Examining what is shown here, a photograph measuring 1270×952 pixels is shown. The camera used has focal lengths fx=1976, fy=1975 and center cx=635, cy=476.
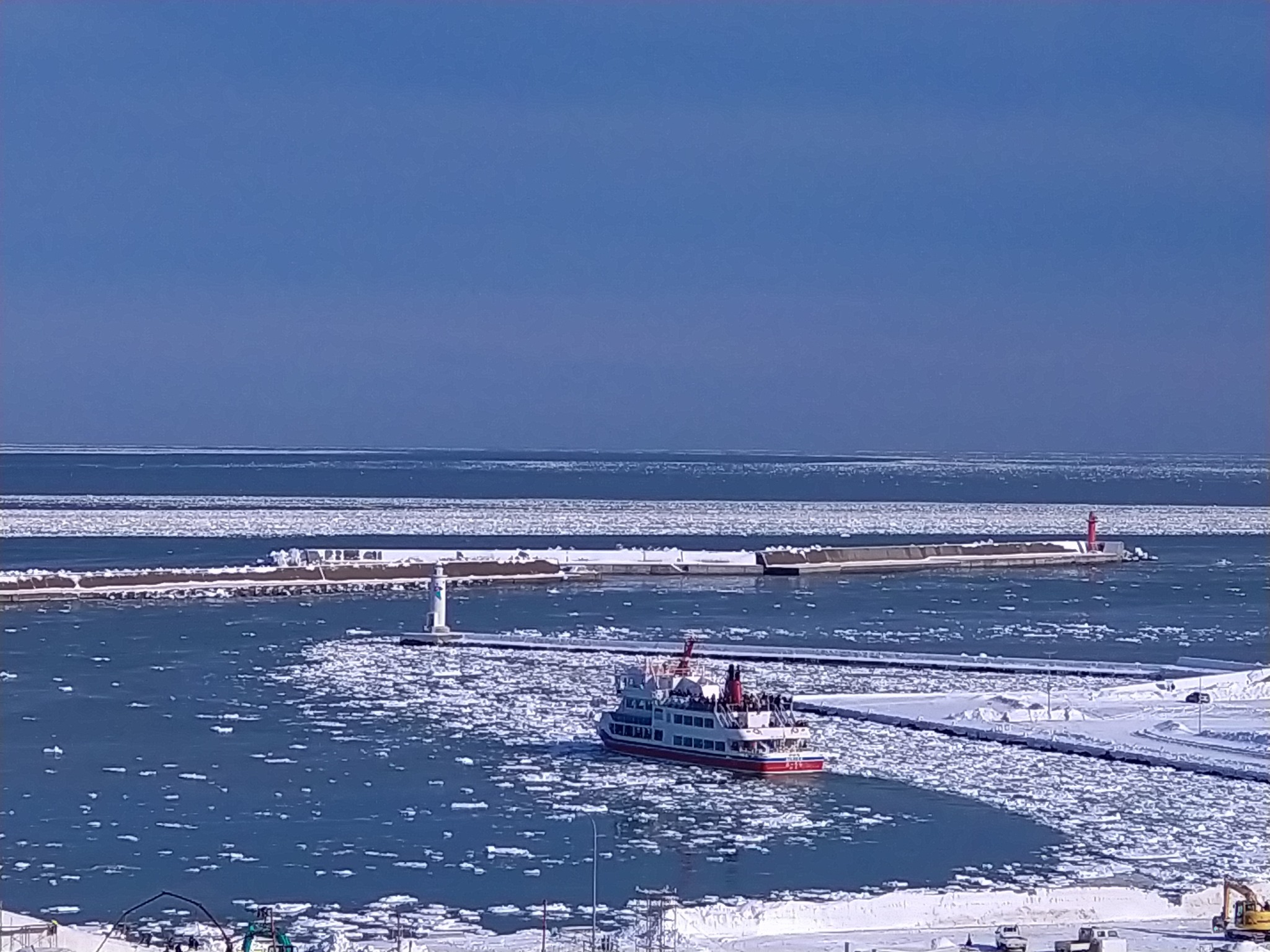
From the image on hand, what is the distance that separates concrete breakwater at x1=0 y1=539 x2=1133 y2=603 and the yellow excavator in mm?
34995

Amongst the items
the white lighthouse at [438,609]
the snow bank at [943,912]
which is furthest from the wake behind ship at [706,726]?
the white lighthouse at [438,609]

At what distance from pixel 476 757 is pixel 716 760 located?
119 inches

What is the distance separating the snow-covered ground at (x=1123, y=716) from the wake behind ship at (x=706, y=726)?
3.05 meters

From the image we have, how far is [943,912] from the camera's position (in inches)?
658

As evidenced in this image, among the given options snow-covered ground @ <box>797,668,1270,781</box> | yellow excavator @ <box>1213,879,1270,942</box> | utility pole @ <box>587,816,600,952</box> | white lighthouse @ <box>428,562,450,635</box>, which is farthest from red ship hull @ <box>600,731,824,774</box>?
white lighthouse @ <box>428,562,450,635</box>

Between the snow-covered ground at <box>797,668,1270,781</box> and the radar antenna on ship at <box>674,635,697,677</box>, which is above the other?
the radar antenna on ship at <box>674,635,697,677</box>

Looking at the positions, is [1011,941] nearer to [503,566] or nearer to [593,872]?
[593,872]

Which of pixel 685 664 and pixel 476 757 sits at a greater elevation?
pixel 685 664

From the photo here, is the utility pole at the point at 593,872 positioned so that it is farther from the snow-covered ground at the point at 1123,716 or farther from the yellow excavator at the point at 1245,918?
the snow-covered ground at the point at 1123,716

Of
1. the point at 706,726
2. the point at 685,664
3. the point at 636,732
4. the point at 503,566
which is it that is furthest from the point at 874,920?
the point at 503,566

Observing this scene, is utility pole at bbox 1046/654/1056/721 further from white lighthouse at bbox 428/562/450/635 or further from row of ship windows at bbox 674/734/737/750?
white lighthouse at bbox 428/562/450/635

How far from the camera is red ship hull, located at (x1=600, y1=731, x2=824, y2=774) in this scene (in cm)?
2412

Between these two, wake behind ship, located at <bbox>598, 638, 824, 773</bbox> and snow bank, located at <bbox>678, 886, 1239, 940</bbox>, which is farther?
wake behind ship, located at <bbox>598, 638, 824, 773</bbox>

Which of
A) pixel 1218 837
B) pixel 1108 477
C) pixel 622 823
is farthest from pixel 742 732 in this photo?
pixel 1108 477
